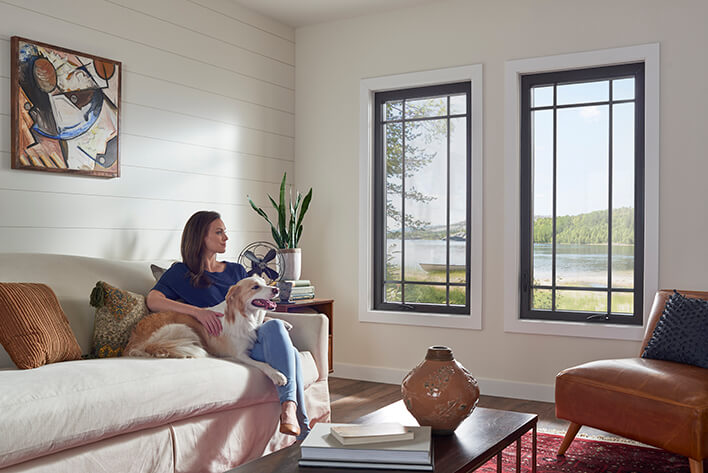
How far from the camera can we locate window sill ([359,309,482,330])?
14.4 ft

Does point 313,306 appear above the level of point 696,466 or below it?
above

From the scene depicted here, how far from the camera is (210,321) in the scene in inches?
115

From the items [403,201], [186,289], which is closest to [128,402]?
[186,289]

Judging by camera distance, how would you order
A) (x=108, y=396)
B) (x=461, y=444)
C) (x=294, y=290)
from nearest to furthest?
1. (x=461, y=444)
2. (x=108, y=396)
3. (x=294, y=290)

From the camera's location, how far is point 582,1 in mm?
4043

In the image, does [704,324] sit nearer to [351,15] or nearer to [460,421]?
[460,421]

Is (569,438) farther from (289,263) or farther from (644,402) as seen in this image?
(289,263)

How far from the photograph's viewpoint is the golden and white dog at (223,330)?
9.27 ft

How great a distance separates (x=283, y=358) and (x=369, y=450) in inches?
43.7

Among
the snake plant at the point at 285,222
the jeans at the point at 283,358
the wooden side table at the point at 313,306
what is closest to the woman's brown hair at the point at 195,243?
the jeans at the point at 283,358

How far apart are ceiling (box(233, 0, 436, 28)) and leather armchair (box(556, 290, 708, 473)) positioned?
9.26ft

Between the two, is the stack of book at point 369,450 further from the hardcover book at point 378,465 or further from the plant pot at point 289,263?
the plant pot at point 289,263

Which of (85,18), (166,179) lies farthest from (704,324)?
(85,18)

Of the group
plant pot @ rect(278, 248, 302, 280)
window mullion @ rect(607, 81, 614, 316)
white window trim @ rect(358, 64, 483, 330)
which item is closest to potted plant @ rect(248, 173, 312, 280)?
plant pot @ rect(278, 248, 302, 280)
